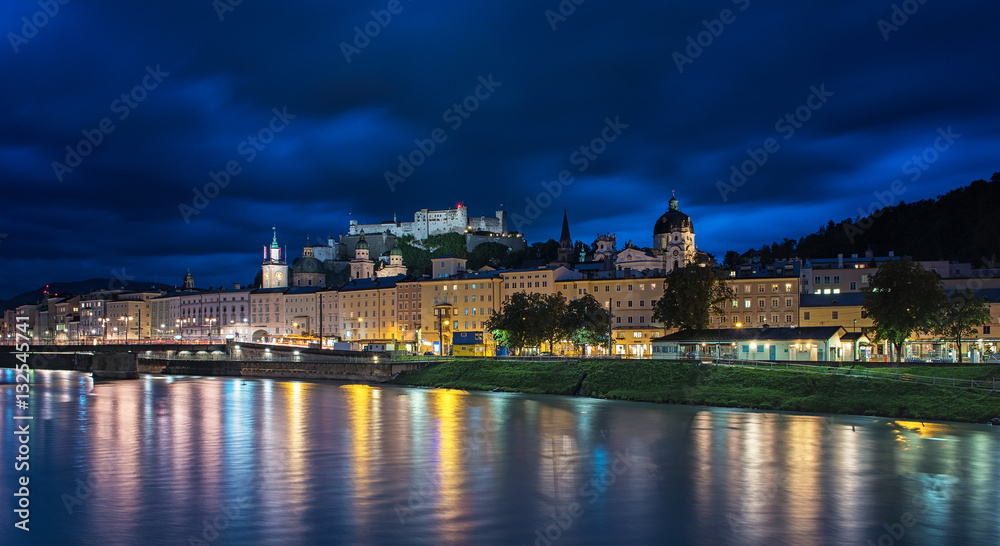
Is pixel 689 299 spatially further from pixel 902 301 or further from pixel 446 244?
pixel 446 244

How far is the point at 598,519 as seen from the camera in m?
19.5

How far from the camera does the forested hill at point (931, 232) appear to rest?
316ft

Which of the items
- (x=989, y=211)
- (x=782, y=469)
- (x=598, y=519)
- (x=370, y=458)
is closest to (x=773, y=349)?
(x=782, y=469)

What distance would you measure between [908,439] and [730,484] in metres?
11.2

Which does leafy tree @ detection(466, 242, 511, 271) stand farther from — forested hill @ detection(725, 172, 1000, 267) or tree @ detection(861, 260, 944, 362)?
tree @ detection(861, 260, 944, 362)

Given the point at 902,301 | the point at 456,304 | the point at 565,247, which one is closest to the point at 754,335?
the point at 902,301

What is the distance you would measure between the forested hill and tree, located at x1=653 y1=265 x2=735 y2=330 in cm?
3714

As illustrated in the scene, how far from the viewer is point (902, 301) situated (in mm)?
48969

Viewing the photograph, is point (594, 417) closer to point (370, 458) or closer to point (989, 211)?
point (370, 458)

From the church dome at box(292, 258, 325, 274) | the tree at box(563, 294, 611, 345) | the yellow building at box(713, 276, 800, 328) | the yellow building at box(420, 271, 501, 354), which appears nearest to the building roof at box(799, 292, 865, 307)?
the yellow building at box(713, 276, 800, 328)

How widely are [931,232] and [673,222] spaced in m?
33.1

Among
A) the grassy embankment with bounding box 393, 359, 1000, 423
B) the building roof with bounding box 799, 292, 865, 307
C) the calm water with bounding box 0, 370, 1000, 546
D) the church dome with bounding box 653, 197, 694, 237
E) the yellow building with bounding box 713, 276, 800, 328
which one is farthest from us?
the church dome with bounding box 653, 197, 694, 237

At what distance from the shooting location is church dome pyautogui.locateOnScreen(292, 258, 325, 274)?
150250 millimetres

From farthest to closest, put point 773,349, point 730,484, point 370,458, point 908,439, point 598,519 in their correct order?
point 773,349 → point 908,439 → point 370,458 → point 730,484 → point 598,519
